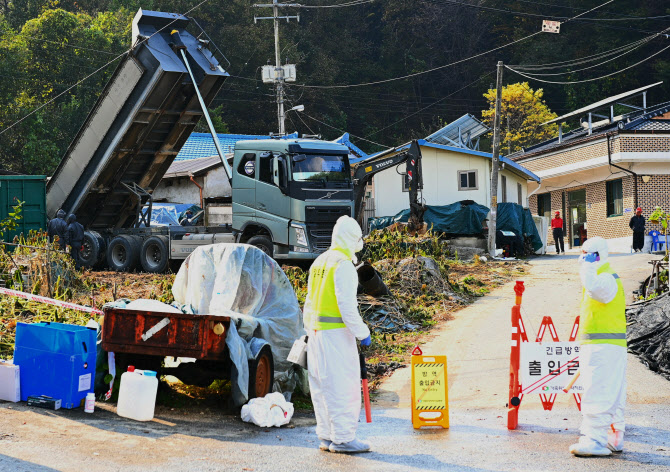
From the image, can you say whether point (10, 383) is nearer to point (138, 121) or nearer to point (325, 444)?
point (325, 444)

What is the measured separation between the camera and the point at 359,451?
22.2 feet

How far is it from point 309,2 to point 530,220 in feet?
105

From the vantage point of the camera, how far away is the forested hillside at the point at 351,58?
42.6 meters

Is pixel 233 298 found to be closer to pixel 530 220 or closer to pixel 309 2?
pixel 530 220

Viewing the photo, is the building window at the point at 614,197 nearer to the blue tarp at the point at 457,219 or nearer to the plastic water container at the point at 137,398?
the blue tarp at the point at 457,219

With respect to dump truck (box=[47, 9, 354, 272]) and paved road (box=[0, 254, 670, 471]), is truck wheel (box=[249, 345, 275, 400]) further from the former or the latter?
dump truck (box=[47, 9, 354, 272])

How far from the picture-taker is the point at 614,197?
34.5 meters

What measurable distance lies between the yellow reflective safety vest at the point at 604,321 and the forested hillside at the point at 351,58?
35647 mm

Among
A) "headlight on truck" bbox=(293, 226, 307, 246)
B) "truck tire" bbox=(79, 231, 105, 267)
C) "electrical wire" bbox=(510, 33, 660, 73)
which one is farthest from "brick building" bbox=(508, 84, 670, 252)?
"truck tire" bbox=(79, 231, 105, 267)

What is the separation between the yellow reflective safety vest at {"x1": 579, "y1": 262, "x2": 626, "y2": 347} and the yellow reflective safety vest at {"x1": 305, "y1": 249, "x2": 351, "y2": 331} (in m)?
2.02

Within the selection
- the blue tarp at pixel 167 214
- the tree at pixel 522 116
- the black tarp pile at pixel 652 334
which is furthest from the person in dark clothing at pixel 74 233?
the tree at pixel 522 116

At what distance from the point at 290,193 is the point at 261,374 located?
971 centimetres

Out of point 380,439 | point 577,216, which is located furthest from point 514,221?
point 380,439

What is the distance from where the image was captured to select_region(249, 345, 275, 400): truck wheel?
826 centimetres
